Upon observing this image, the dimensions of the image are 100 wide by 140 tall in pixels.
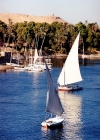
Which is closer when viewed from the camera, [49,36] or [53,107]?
[53,107]

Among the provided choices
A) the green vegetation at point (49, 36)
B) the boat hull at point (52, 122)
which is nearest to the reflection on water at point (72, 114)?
the boat hull at point (52, 122)

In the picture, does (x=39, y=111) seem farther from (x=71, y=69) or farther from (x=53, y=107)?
(x=71, y=69)

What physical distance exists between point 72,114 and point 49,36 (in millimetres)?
108999

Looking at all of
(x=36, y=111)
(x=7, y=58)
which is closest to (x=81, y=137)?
(x=36, y=111)

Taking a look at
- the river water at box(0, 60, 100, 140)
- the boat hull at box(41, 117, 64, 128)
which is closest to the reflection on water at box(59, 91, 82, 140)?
the river water at box(0, 60, 100, 140)

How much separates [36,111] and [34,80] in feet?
114

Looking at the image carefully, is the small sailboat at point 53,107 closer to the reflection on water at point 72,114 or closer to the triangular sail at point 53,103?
the triangular sail at point 53,103

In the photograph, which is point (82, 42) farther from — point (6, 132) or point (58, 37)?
point (6, 132)

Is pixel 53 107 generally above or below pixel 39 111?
above

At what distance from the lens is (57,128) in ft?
163

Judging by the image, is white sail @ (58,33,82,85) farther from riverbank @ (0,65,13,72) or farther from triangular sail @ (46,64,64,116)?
riverbank @ (0,65,13,72)

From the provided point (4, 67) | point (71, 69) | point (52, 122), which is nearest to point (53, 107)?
point (52, 122)

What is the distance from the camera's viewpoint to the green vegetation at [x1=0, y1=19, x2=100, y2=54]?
157m

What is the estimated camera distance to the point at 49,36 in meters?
164
